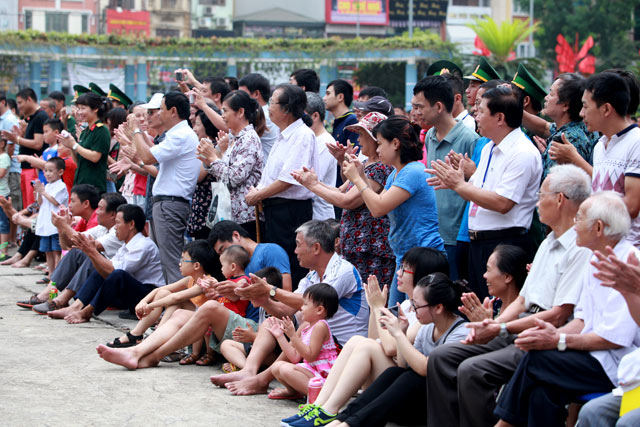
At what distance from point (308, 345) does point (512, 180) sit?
148 cm

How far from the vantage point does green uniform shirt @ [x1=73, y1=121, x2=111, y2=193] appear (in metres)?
8.32

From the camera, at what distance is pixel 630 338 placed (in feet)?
11.4

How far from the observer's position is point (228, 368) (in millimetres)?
5520

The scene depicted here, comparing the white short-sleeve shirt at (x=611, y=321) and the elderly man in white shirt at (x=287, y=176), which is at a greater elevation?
the elderly man in white shirt at (x=287, y=176)

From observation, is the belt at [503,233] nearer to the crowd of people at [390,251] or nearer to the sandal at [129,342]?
the crowd of people at [390,251]

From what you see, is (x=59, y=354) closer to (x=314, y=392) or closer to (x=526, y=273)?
(x=314, y=392)

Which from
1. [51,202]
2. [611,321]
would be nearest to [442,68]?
[611,321]

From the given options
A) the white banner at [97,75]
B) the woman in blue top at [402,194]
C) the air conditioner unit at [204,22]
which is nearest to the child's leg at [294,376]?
the woman in blue top at [402,194]

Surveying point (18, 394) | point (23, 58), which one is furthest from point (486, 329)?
point (23, 58)

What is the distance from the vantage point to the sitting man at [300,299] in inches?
199

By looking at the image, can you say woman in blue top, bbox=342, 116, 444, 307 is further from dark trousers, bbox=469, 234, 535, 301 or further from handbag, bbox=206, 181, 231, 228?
handbag, bbox=206, 181, 231, 228

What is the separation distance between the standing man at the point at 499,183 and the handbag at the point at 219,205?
220 cm

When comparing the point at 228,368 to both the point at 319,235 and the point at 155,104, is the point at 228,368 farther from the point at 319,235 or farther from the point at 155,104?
the point at 155,104

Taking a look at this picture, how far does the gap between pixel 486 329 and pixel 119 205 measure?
15.3 feet
